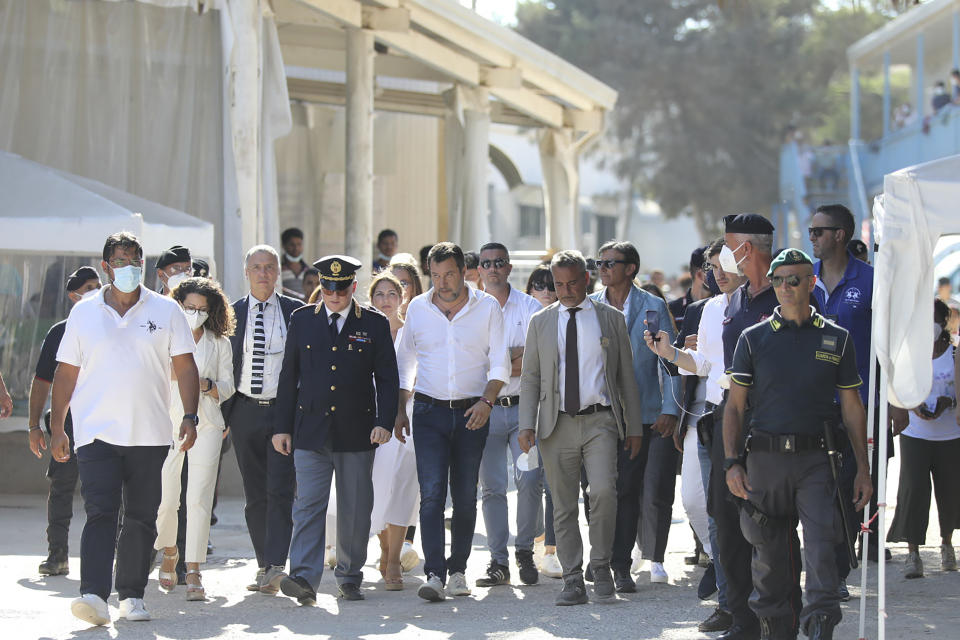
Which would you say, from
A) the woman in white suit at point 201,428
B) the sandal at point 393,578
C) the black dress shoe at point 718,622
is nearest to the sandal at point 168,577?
the woman in white suit at point 201,428

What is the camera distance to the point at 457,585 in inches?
325

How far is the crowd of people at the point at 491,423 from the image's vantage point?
21.1ft

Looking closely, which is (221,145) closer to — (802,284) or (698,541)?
(698,541)

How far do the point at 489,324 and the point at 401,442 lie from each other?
925 millimetres

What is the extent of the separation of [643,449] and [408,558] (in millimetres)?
1799

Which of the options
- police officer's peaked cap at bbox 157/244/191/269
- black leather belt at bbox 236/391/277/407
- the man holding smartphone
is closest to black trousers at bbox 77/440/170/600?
black leather belt at bbox 236/391/277/407

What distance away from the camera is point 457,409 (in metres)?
8.41

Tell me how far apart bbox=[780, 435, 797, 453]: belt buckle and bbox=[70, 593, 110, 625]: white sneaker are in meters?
3.61

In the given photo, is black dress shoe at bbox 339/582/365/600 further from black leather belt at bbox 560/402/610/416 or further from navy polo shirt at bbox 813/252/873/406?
navy polo shirt at bbox 813/252/873/406

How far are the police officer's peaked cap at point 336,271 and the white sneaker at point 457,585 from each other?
6.14 ft

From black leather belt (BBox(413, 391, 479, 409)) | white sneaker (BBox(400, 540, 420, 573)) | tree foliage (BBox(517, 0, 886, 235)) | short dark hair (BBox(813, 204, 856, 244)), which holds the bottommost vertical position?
white sneaker (BBox(400, 540, 420, 573))

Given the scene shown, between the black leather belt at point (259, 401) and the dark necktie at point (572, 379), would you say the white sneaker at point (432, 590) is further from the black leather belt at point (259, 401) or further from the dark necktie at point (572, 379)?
the black leather belt at point (259, 401)

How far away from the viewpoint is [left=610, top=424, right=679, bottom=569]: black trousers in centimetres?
843

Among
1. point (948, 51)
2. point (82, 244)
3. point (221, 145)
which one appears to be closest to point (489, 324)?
point (82, 244)
